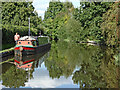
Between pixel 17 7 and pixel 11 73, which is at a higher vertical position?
pixel 17 7

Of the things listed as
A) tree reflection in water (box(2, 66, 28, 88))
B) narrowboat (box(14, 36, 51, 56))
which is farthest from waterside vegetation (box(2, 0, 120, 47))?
tree reflection in water (box(2, 66, 28, 88))

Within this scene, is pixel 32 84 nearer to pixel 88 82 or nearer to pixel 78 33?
pixel 88 82

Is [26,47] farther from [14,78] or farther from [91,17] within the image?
[91,17]

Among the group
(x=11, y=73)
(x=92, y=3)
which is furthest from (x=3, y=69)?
→ (x=92, y=3)

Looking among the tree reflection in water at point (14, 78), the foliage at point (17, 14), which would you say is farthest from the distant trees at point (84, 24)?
the tree reflection in water at point (14, 78)

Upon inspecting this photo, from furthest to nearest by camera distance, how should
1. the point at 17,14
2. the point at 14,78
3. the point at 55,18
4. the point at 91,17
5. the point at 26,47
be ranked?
the point at 55,18 → the point at 17,14 → the point at 91,17 → the point at 26,47 → the point at 14,78

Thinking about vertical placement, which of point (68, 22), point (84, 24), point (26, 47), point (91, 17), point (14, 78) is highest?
point (91, 17)

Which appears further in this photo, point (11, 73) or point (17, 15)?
point (17, 15)

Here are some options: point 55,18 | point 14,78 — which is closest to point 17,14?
point 55,18

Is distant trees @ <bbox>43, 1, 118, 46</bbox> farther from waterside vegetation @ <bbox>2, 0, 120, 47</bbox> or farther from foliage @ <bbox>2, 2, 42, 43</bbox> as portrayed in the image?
foliage @ <bbox>2, 2, 42, 43</bbox>

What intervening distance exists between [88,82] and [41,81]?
2611mm

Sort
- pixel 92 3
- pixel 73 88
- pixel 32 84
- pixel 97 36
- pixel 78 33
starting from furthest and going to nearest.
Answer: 1. pixel 78 33
2. pixel 92 3
3. pixel 97 36
4. pixel 32 84
5. pixel 73 88

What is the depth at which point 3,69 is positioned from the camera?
15164 millimetres

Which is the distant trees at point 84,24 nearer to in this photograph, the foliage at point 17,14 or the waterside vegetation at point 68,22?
the waterside vegetation at point 68,22
